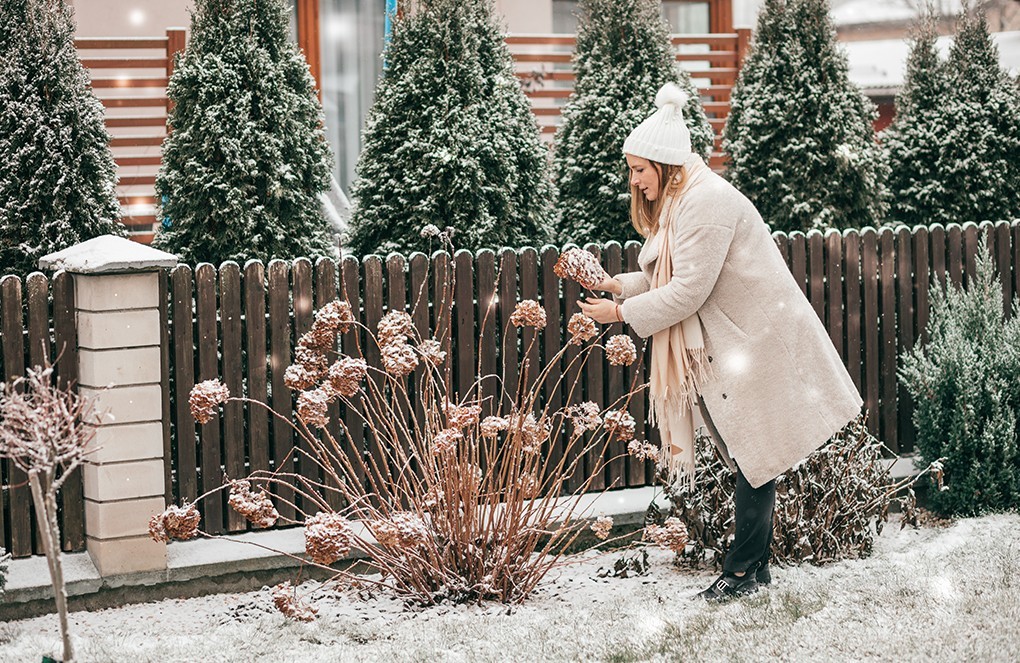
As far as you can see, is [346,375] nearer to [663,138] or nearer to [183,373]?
[183,373]

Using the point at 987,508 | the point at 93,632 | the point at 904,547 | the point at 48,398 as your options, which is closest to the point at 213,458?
the point at 93,632

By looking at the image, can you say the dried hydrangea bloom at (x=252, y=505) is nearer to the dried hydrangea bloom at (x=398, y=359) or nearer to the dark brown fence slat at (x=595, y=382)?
the dried hydrangea bloom at (x=398, y=359)

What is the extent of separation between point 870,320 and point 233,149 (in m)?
3.52

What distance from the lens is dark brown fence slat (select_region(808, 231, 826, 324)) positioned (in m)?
6.57

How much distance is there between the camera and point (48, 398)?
349 cm

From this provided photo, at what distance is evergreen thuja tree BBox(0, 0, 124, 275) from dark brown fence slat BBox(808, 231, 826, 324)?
367 centimetres

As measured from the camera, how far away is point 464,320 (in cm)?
595

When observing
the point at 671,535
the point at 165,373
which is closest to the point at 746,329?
the point at 671,535

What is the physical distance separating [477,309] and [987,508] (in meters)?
2.68

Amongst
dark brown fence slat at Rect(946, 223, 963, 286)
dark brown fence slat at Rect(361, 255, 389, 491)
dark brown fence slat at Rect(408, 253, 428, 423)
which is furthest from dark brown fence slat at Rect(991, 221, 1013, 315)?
dark brown fence slat at Rect(361, 255, 389, 491)

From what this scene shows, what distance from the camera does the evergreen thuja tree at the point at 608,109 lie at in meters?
7.41

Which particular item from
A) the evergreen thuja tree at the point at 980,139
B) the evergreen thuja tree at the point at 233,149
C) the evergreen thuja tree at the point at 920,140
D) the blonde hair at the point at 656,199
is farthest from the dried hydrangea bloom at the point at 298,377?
the evergreen thuja tree at the point at 980,139

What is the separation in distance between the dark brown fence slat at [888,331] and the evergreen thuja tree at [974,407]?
0.44 meters

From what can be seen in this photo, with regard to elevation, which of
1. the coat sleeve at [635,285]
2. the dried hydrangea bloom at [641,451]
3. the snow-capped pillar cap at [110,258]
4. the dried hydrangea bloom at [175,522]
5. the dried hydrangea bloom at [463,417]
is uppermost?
the snow-capped pillar cap at [110,258]
